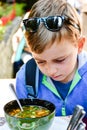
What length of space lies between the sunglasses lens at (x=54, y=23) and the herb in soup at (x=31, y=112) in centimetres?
26

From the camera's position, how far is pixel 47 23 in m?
1.15

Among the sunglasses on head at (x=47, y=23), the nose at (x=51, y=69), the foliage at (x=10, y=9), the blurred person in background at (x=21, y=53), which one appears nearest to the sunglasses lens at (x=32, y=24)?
the sunglasses on head at (x=47, y=23)

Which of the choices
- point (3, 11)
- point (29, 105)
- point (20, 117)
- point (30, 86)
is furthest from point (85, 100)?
point (3, 11)

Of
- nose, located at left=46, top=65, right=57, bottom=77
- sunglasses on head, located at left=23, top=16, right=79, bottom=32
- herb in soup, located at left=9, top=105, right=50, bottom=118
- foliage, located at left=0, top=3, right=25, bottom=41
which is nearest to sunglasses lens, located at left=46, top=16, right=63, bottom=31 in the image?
sunglasses on head, located at left=23, top=16, right=79, bottom=32

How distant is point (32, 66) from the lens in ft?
4.39

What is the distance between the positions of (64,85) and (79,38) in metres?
0.20

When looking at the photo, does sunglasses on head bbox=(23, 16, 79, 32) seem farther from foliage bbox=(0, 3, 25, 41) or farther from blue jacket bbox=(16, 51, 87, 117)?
foliage bbox=(0, 3, 25, 41)

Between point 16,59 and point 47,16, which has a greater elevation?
point 47,16

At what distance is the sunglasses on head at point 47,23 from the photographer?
1.14 metres

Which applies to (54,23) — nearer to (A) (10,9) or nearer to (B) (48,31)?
(B) (48,31)

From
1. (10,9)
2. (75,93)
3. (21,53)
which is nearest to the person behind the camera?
(75,93)

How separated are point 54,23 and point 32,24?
2.8 inches

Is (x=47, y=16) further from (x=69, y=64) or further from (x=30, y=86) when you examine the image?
(x=30, y=86)

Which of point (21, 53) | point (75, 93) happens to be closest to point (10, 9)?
point (21, 53)
